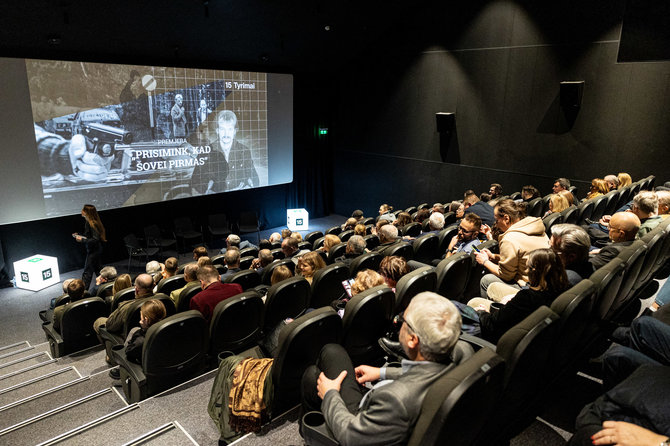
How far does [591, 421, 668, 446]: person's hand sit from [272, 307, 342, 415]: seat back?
1332mm

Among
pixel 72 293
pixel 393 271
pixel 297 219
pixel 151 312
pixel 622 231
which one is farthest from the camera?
pixel 297 219

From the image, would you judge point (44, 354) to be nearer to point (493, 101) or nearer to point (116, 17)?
point (116, 17)

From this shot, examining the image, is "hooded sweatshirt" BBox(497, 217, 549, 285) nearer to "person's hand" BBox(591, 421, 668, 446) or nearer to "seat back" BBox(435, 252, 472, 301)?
"seat back" BBox(435, 252, 472, 301)

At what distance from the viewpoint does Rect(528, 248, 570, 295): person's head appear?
2.57 meters

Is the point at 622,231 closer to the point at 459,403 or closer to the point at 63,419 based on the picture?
the point at 459,403

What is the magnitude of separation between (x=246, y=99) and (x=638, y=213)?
26.0 feet

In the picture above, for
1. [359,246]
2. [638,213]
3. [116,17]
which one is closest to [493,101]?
[638,213]

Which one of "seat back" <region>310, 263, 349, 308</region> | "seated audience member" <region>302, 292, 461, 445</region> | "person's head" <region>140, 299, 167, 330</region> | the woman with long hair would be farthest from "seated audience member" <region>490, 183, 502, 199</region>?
"seated audience member" <region>302, 292, 461, 445</region>

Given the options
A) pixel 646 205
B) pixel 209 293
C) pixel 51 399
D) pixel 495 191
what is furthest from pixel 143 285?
pixel 495 191

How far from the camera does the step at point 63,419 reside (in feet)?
9.86

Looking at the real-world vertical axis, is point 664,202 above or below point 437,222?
above

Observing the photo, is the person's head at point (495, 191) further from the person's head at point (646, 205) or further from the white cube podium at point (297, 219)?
the white cube podium at point (297, 219)

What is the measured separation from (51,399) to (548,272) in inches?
154

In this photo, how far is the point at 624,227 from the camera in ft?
12.1
